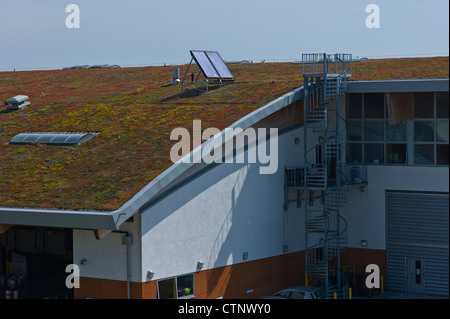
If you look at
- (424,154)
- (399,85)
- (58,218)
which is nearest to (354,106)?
(399,85)

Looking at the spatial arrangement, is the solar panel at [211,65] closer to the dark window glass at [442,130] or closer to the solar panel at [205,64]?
the solar panel at [205,64]

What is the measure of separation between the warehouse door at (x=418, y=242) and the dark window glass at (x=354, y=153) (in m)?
2.29

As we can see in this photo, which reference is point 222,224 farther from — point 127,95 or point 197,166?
point 127,95

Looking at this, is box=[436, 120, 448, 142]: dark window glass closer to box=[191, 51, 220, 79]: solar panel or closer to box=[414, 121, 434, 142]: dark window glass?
box=[414, 121, 434, 142]: dark window glass

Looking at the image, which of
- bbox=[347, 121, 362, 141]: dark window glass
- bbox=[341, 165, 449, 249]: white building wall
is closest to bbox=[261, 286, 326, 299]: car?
bbox=[341, 165, 449, 249]: white building wall

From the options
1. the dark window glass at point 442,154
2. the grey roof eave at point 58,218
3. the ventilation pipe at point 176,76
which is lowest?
the grey roof eave at point 58,218

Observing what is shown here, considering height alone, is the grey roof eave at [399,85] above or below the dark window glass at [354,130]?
above

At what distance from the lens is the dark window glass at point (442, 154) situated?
104 ft

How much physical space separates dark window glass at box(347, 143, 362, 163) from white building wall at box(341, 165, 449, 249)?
2.66ft

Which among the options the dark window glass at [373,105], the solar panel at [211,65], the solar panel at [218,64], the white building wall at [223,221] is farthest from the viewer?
the solar panel at [218,64]

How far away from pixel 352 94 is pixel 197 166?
34.9 ft

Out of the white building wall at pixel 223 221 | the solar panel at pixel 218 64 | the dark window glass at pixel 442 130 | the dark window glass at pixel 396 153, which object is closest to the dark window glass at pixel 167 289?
the white building wall at pixel 223 221
